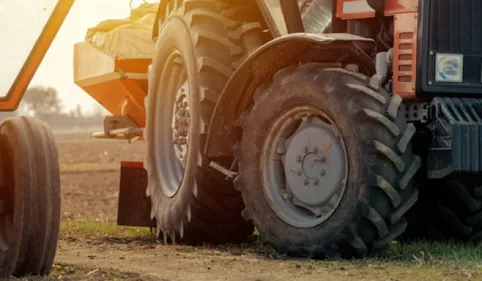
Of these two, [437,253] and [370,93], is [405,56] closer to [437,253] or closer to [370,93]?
[370,93]

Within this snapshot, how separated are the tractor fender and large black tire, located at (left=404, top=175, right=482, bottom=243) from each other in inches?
43.7

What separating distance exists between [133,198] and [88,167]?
12.5m

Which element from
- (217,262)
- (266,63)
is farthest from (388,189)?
(266,63)

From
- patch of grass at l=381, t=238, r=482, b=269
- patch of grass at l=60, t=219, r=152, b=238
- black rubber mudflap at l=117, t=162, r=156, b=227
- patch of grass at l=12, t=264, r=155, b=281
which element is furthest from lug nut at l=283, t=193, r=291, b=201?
patch of grass at l=60, t=219, r=152, b=238

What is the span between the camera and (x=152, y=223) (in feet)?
29.0

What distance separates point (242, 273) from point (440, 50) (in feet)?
5.90

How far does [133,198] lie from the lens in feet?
29.2

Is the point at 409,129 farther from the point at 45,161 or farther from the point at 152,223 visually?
the point at 152,223

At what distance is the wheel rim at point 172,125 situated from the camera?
800 centimetres

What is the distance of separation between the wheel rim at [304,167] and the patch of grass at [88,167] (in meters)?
13.3

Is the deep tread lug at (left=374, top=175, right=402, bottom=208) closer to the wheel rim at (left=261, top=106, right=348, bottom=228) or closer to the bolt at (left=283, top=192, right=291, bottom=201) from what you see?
the wheel rim at (left=261, top=106, right=348, bottom=228)

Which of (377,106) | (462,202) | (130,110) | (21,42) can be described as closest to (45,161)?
(21,42)

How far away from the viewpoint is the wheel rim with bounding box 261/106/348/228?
6387mm

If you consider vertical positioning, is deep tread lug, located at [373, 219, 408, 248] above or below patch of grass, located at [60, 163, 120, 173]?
below
